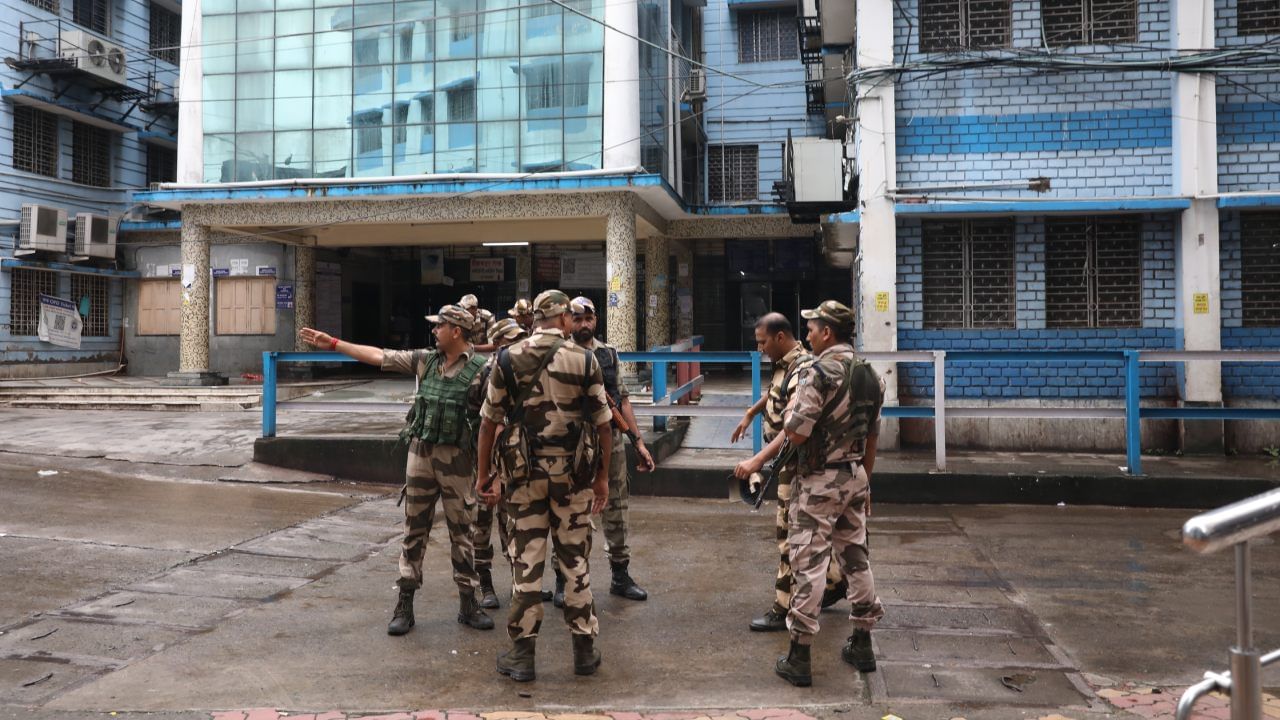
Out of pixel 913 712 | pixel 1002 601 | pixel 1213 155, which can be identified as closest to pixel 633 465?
pixel 1002 601

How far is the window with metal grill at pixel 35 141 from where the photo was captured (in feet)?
69.8

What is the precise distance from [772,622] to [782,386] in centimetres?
126

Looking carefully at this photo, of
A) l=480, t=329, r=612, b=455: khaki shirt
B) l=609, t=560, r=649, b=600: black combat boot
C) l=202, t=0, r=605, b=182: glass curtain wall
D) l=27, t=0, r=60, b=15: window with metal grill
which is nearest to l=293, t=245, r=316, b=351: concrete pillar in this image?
l=202, t=0, r=605, b=182: glass curtain wall

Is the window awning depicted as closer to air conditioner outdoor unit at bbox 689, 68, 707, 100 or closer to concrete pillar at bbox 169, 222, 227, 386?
concrete pillar at bbox 169, 222, 227, 386

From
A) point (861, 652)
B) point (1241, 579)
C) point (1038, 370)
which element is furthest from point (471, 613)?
point (1038, 370)

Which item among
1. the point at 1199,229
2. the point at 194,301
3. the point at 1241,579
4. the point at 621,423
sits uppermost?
the point at 1199,229

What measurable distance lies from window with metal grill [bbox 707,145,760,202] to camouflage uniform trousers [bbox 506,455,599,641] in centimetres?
1954

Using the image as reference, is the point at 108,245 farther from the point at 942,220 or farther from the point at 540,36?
the point at 942,220

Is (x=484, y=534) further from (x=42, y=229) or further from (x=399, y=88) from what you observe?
(x=42, y=229)

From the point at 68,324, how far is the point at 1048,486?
21987 mm

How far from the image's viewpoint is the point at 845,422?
4379mm

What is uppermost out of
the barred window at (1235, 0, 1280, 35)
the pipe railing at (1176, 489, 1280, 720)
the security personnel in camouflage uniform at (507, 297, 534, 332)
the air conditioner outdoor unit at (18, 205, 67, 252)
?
the barred window at (1235, 0, 1280, 35)

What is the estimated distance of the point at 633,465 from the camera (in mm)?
9023

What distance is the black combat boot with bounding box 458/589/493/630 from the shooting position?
506cm
